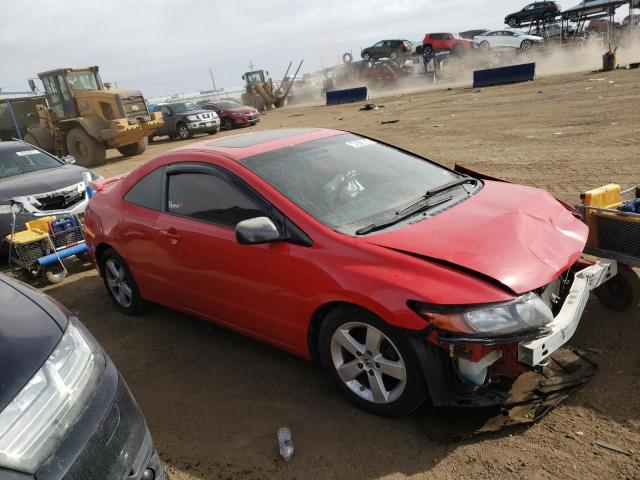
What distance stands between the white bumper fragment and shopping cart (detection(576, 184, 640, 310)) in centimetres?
28

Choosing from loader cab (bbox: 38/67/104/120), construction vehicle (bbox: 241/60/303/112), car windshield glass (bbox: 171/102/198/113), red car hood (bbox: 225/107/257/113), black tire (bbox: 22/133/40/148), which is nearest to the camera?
loader cab (bbox: 38/67/104/120)

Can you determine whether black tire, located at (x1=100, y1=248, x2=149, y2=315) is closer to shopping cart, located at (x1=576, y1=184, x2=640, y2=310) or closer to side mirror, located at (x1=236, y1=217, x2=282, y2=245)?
side mirror, located at (x1=236, y1=217, x2=282, y2=245)

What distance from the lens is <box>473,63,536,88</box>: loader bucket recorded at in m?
22.7

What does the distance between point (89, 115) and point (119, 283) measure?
1394 cm

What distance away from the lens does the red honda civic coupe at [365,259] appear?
2521 mm

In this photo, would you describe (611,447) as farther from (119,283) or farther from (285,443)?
(119,283)

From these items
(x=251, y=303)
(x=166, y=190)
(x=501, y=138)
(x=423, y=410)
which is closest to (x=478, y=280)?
(x=423, y=410)

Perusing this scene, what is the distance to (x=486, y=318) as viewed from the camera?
2.44 metres

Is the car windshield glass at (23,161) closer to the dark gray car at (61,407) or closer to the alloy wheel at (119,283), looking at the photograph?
the alloy wheel at (119,283)

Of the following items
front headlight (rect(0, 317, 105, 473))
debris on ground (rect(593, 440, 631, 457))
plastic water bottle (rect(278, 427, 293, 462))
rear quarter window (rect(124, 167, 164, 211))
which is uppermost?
rear quarter window (rect(124, 167, 164, 211))

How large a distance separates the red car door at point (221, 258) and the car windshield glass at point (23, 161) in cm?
527

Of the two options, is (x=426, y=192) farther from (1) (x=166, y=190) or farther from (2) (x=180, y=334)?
(2) (x=180, y=334)

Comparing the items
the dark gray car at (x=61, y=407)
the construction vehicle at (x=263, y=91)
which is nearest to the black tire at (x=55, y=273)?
the dark gray car at (x=61, y=407)

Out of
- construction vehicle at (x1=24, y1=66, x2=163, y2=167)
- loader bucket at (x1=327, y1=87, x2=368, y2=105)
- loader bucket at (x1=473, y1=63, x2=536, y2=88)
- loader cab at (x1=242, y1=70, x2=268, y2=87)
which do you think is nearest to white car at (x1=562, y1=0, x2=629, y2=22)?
loader bucket at (x1=473, y1=63, x2=536, y2=88)
